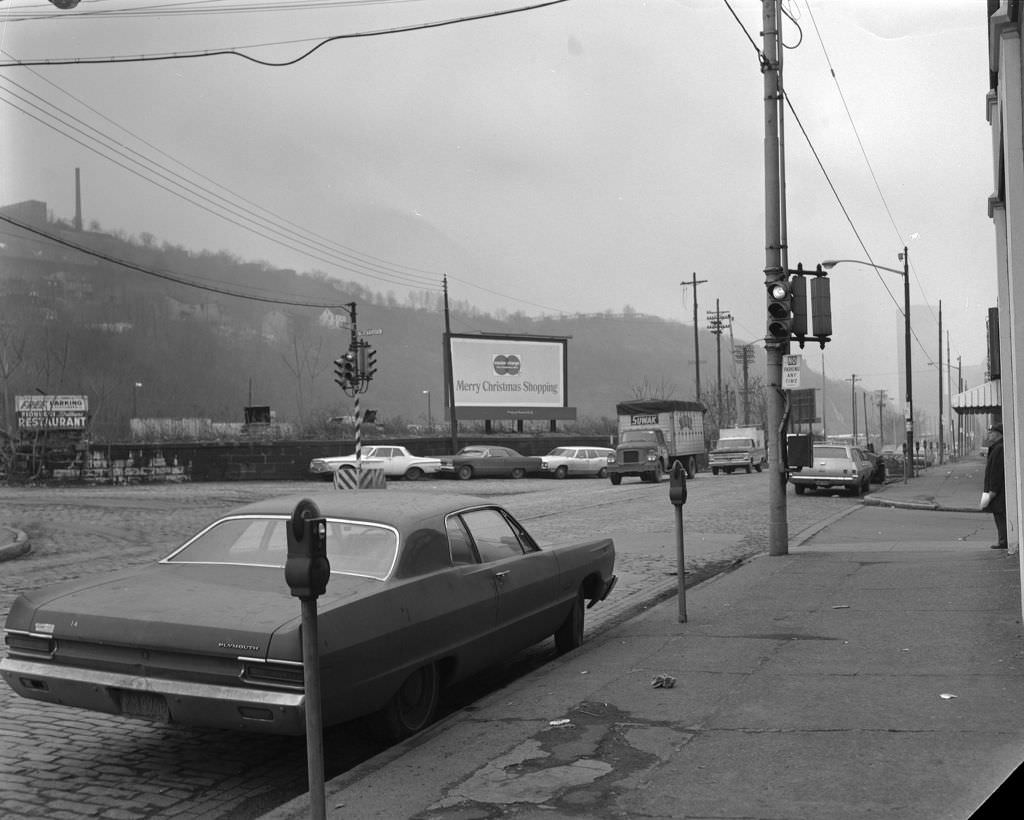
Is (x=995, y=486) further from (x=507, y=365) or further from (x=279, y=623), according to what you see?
(x=507, y=365)

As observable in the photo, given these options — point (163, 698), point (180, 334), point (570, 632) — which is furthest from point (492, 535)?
point (180, 334)

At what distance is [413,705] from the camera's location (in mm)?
5945

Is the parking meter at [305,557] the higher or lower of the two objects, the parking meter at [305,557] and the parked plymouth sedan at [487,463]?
the higher

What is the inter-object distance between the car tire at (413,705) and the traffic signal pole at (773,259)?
331 inches

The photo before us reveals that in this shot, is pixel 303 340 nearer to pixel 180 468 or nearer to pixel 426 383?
pixel 426 383

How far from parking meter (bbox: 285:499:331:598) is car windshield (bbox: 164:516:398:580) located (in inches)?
70.2

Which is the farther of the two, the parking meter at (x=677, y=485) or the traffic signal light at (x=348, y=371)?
the traffic signal light at (x=348, y=371)

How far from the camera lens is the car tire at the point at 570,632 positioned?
815cm

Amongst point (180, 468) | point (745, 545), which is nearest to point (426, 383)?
point (180, 468)

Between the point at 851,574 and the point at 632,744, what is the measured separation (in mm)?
7045

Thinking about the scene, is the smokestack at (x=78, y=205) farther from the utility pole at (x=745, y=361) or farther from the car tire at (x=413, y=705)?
the car tire at (x=413, y=705)

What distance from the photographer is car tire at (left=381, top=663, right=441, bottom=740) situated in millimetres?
5719

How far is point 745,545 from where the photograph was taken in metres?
16.1

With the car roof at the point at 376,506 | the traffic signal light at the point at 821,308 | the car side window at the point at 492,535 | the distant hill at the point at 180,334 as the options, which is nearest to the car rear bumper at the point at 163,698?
the car roof at the point at 376,506
